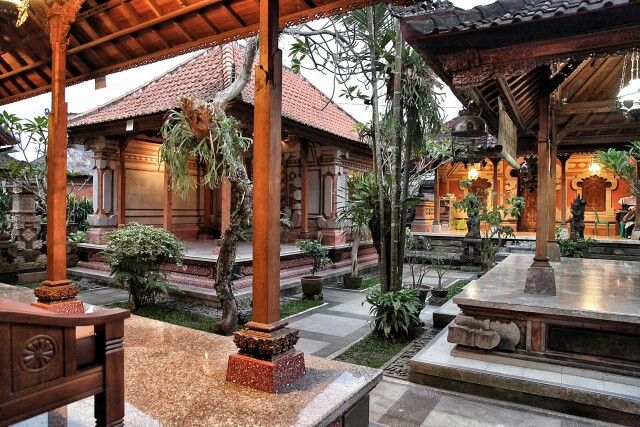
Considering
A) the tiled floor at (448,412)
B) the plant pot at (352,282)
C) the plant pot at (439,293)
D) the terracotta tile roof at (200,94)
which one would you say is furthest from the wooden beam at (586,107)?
the tiled floor at (448,412)

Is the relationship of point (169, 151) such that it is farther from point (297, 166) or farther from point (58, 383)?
Answer: point (297, 166)

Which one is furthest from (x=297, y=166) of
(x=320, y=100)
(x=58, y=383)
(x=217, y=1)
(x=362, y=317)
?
(x=58, y=383)

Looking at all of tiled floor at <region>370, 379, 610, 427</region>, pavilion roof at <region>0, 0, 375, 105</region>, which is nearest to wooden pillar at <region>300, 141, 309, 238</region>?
pavilion roof at <region>0, 0, 375, 105</region>

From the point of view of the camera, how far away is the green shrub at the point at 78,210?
15127 mm

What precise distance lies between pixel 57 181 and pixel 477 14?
4.62 meters

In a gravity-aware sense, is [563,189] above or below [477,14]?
below

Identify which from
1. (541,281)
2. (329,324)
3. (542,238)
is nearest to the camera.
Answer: (541,281)

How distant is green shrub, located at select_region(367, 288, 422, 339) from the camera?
596 centimetres

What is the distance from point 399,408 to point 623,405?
1.93 meters

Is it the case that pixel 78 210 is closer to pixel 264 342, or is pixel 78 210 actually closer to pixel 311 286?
pixel 311 286

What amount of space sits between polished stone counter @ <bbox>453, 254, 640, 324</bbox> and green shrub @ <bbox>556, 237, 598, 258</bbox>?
14.5 feet

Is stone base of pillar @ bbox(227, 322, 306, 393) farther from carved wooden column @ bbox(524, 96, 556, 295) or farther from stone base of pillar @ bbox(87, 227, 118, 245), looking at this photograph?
stone base of pillar @ bbox(87, 227, 118, 245)

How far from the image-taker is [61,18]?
406cm

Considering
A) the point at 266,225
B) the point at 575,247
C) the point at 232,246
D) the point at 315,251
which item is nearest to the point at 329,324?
the point at 232,246
